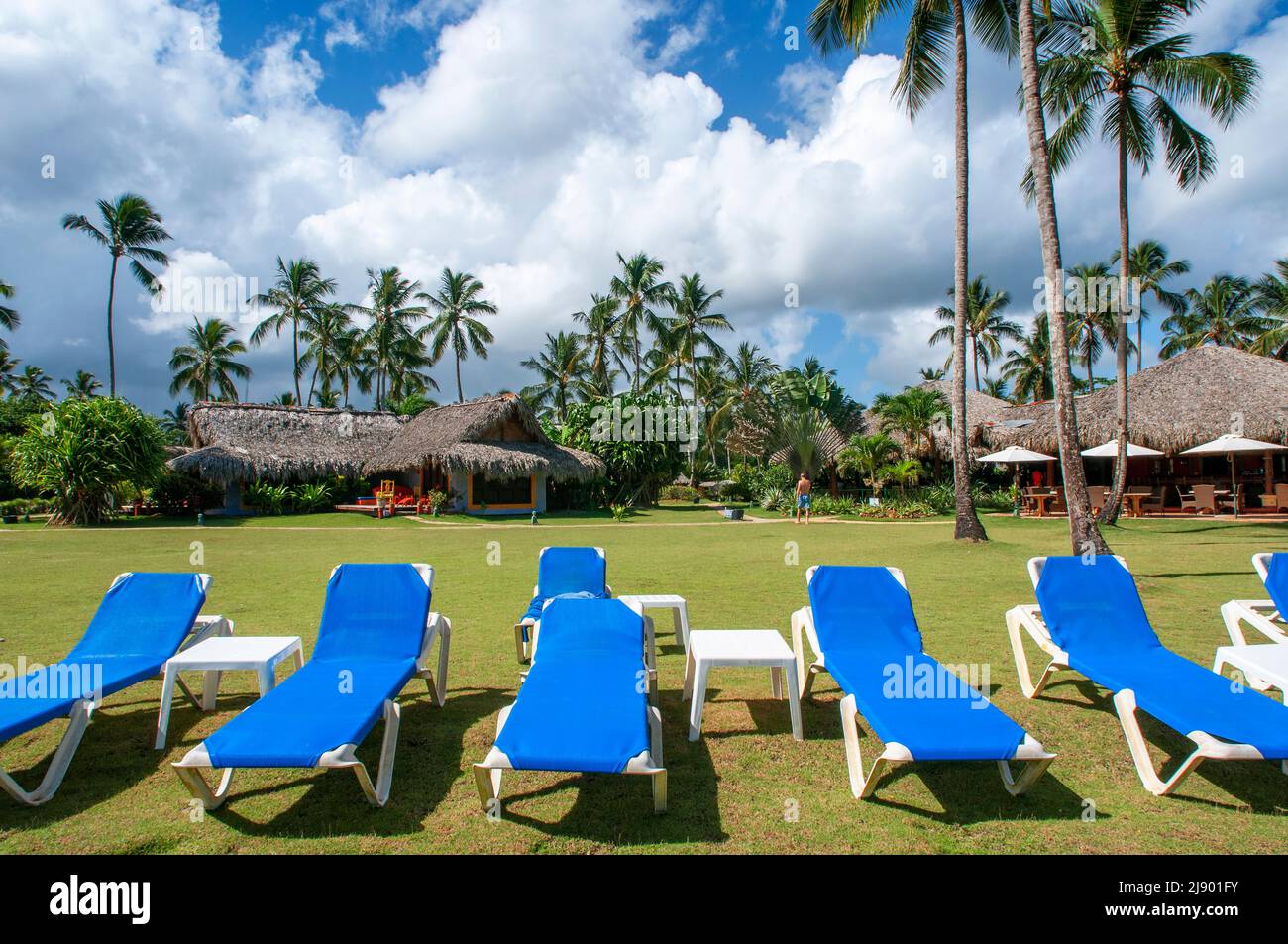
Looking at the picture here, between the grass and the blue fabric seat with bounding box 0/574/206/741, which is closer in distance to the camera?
the grass

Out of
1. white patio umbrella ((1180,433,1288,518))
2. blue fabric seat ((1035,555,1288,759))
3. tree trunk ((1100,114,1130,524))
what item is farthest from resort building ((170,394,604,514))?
blue fabric seat ((1035,555,1288,759))

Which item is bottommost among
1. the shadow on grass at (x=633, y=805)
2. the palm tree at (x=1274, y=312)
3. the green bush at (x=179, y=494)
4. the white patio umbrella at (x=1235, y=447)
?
the shadow on grass at (x=633, y=805)

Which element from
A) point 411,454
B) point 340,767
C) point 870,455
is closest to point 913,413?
point 870,455

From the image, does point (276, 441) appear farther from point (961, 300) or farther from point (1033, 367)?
point (1033, 367)

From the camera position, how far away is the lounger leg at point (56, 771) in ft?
10.4

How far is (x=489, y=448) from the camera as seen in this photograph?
971 inches

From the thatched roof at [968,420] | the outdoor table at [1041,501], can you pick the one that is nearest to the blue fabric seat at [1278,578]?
the outdoor table at [1041,501]

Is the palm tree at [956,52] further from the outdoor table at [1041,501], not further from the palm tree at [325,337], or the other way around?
the palm tree at [325,337]

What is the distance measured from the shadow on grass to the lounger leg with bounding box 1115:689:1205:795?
82.0 inches

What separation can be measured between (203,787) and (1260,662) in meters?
5.50

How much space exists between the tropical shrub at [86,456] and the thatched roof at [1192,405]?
94.2 ft

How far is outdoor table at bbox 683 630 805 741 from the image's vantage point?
13.3 feet

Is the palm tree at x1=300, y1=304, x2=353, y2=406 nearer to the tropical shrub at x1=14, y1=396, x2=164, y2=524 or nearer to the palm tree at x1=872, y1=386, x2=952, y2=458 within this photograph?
the tropical shrub at x1=14, y1=396, x2=164, y2=524
